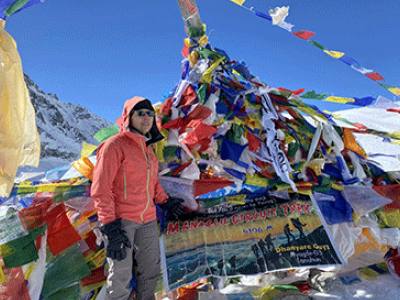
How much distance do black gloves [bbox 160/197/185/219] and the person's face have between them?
0.79m

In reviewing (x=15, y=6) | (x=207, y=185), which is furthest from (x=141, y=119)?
(x=15, y=6)

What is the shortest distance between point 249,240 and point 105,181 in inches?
72.0

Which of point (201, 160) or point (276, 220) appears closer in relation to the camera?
point (201, 160)

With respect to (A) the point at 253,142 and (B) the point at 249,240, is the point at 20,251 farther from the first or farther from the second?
(A) the point at 253,142

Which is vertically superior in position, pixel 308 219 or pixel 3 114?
pixel 3 114

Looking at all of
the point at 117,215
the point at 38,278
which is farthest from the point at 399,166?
the point at 38,278

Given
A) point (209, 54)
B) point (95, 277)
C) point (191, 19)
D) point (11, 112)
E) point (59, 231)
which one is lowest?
point (95, 277)

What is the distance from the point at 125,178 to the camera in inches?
112

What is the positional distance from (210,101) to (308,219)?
5.12ft

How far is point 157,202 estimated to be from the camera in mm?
3400

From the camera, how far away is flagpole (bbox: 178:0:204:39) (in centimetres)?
405

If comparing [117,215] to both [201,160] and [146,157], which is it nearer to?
[146,157]

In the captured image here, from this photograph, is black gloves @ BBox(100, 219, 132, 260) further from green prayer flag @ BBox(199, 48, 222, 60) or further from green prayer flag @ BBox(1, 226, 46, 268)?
green prayer flag @ BBox(199, 48, 222, 60)

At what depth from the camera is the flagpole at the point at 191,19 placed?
4.05 m
